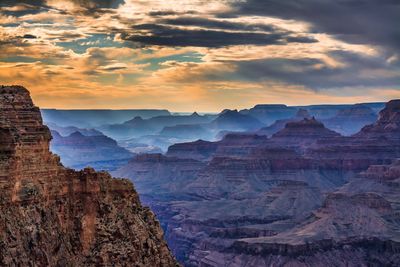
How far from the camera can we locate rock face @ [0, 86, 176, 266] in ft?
141

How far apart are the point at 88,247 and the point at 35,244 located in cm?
365

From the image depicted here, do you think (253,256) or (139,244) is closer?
(139,244)

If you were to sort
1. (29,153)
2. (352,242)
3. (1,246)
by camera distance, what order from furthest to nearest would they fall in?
(352,242) → (29,153) → (1,246)

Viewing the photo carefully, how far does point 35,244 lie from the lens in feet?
142

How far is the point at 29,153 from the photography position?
44.8 meters

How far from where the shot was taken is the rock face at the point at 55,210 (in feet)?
141

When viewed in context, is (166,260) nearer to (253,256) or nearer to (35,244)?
(35,244)

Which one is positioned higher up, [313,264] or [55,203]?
[55,203]

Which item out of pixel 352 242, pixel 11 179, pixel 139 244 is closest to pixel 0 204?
pixel 11 179

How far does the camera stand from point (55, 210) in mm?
45531

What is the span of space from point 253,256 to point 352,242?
2046 cm

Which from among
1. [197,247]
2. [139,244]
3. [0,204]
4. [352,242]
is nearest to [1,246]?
[0,204]

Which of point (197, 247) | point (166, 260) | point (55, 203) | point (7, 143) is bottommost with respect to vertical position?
point (197, 247)

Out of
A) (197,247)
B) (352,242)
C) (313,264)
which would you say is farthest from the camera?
(197,247)
